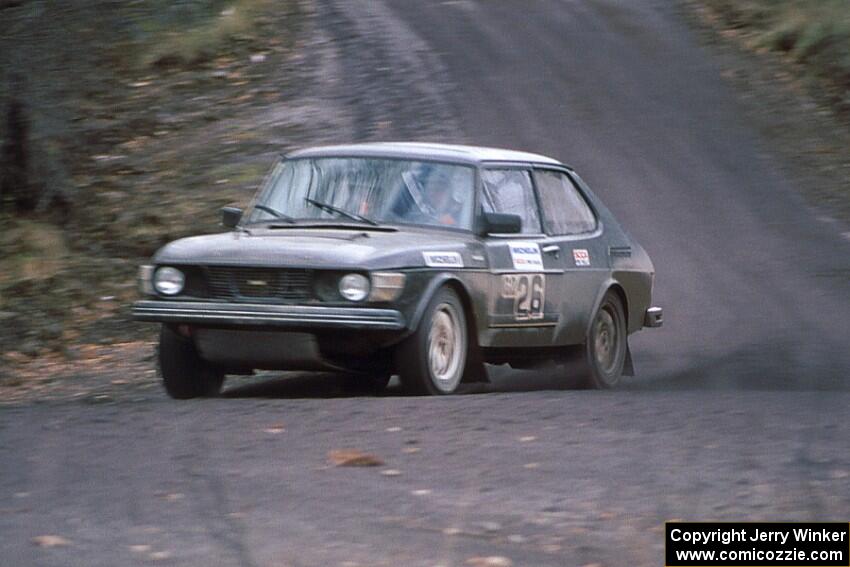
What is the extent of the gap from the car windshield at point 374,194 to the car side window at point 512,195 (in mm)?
160

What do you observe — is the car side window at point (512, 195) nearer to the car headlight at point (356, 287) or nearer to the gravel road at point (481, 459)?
the gravel road at point (481, 459)

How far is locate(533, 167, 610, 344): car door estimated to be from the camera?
9414 mm

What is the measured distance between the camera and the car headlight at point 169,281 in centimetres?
809

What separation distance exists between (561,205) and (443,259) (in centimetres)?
185

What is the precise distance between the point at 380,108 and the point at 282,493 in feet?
45.8

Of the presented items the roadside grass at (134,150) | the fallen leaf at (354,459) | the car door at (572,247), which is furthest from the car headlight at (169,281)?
the roadside grass at (134,150)

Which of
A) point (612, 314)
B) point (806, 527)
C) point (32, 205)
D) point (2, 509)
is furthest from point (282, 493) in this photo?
point (32, 205)

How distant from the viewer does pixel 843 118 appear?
2128 cm

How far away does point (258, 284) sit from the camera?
788 cm

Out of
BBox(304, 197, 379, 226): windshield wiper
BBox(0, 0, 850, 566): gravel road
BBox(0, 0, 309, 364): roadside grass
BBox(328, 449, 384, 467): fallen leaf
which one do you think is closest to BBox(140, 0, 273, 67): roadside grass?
BBox(0, 0, 309, 364): roadside grass

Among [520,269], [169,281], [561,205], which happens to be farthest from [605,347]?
Answer: [169,281]

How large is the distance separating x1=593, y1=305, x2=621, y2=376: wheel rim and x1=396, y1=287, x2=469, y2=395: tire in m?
1.51

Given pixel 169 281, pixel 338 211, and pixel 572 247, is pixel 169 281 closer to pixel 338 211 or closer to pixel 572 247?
pixel 338 211

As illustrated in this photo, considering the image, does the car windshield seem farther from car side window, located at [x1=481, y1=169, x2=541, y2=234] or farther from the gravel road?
the gravel road
